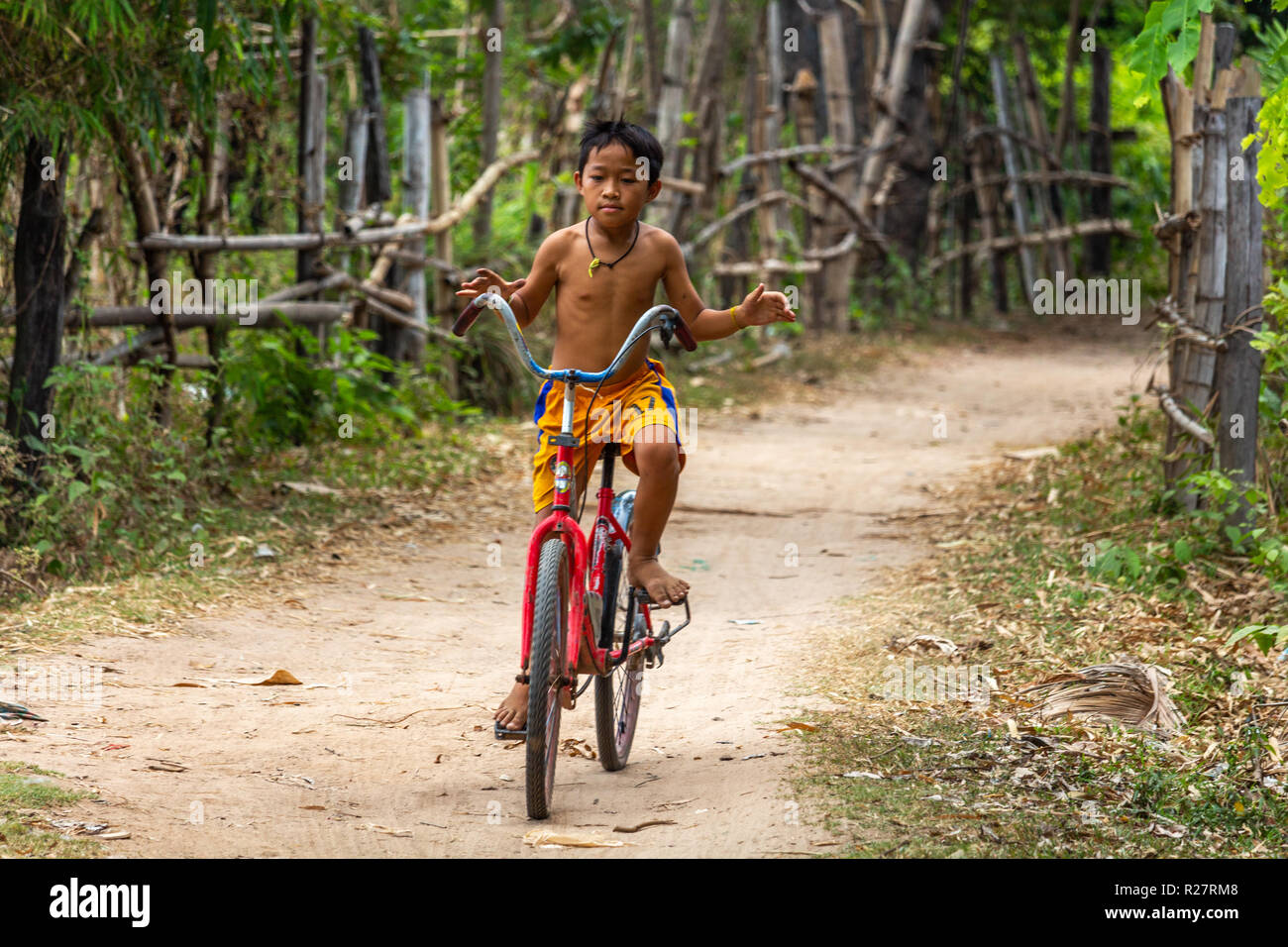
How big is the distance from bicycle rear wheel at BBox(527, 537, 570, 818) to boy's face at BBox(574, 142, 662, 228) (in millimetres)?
931

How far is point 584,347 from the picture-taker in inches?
143

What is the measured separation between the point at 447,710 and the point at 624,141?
1.94 m

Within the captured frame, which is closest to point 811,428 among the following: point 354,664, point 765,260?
point 765,260

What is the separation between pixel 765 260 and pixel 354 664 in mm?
8987

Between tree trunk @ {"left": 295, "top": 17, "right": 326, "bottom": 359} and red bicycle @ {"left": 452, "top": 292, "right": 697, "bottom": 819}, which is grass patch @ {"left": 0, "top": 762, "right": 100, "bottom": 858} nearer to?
red bicycle @ {"left": 452, "top": 292, "right": 697, "bottom": 819}

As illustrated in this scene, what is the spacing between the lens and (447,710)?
428 cm

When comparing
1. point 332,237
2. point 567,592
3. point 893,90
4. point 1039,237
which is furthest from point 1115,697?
point 1039,237

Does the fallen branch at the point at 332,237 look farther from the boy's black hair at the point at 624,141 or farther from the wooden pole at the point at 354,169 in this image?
the boy's black hair at the point at 624,141

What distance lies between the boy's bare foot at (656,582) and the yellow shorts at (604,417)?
0.28 m

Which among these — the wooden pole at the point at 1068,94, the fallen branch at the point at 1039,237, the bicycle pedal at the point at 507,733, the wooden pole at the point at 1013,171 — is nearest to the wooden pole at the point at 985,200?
the fallen branch at the point at 1039,237

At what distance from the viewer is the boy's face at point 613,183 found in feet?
11.5

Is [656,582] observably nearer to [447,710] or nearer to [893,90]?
[447,710]
